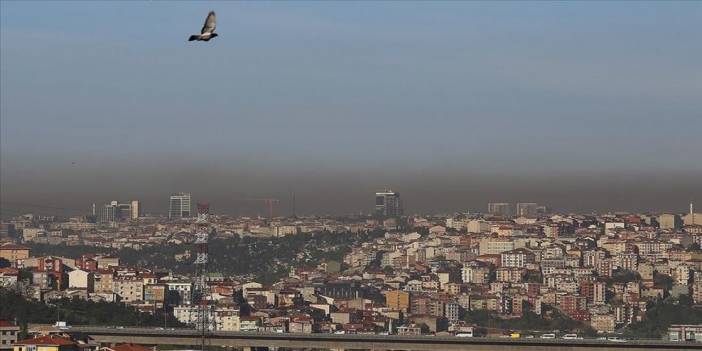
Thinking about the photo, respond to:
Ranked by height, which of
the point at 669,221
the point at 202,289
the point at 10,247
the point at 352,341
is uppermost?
the point at 669,221

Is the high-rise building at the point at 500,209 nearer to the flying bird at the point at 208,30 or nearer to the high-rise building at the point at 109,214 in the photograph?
the high-rise building at the point at 109,214

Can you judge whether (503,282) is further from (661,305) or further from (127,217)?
(127,217)

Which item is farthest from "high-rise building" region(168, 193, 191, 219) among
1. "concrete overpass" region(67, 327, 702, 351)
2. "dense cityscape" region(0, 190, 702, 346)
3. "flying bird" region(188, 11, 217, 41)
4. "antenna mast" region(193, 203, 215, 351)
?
"flying bird" region(188, 11, 217, 41)

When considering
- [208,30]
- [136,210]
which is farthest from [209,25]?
[136,210]

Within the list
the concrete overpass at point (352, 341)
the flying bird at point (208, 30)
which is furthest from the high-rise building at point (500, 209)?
the flying bird at point (208, 30)

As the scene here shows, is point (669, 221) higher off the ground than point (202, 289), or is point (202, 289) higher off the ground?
point (669, 221)

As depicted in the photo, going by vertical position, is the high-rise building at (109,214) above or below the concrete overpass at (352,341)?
above

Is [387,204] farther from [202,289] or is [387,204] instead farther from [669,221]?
[202,289]
